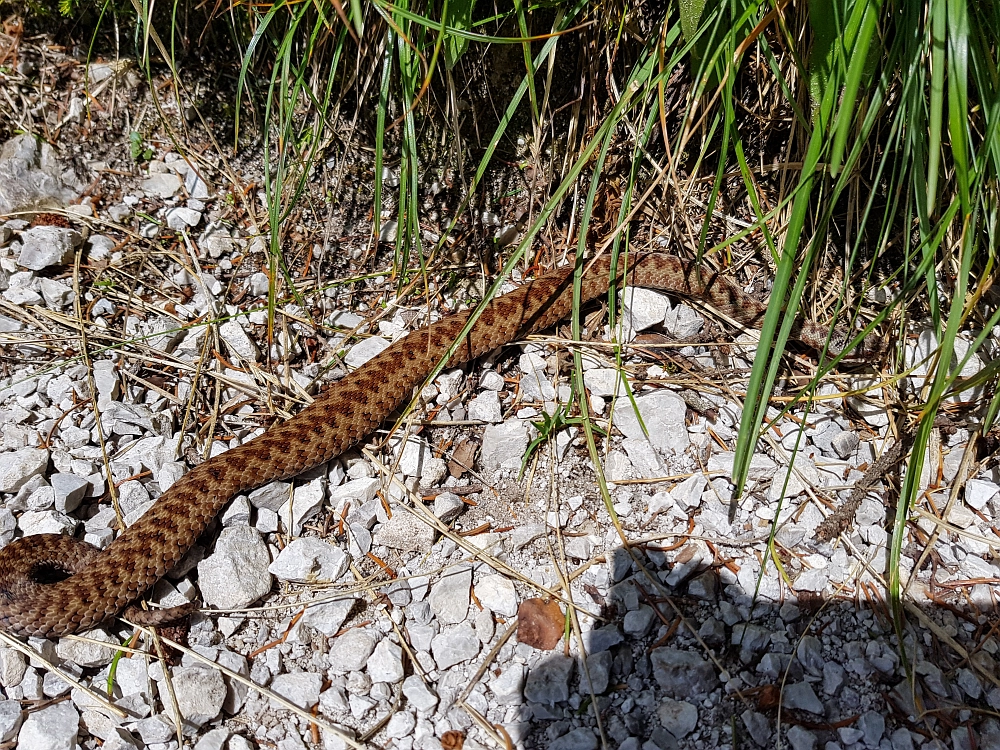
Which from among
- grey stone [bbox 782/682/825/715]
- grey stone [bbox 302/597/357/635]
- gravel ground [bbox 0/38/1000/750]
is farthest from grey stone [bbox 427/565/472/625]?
grey stone [bbox 782/682/825/715]

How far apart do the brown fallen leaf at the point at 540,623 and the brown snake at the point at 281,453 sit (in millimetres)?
1007

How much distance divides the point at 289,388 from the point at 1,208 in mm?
1733

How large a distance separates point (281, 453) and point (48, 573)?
2.94 feet

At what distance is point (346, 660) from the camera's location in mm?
2480

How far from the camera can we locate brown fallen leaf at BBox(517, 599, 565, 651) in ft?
8.28

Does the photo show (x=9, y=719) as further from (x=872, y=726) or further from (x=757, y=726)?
(x=872, y=726)

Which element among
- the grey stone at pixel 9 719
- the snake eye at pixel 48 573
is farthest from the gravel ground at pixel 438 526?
the snake eye at pixel 48 573

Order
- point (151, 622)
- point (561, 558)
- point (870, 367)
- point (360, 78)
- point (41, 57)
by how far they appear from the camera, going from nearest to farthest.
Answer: point (151, 622) → point (561, 558) → point (870, 367) → point (360, 78) → point (41, 57)

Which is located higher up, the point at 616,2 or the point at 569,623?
the point at 616,2

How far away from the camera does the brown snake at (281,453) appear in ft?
8.13

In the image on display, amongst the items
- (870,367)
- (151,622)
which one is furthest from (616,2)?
(151,622)

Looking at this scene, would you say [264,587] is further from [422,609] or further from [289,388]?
[289,388]

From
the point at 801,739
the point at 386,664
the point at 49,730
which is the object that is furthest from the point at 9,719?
the point at 801,739

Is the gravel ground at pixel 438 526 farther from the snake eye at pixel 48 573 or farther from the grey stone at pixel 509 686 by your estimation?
the snake eye at pixel 48 573
